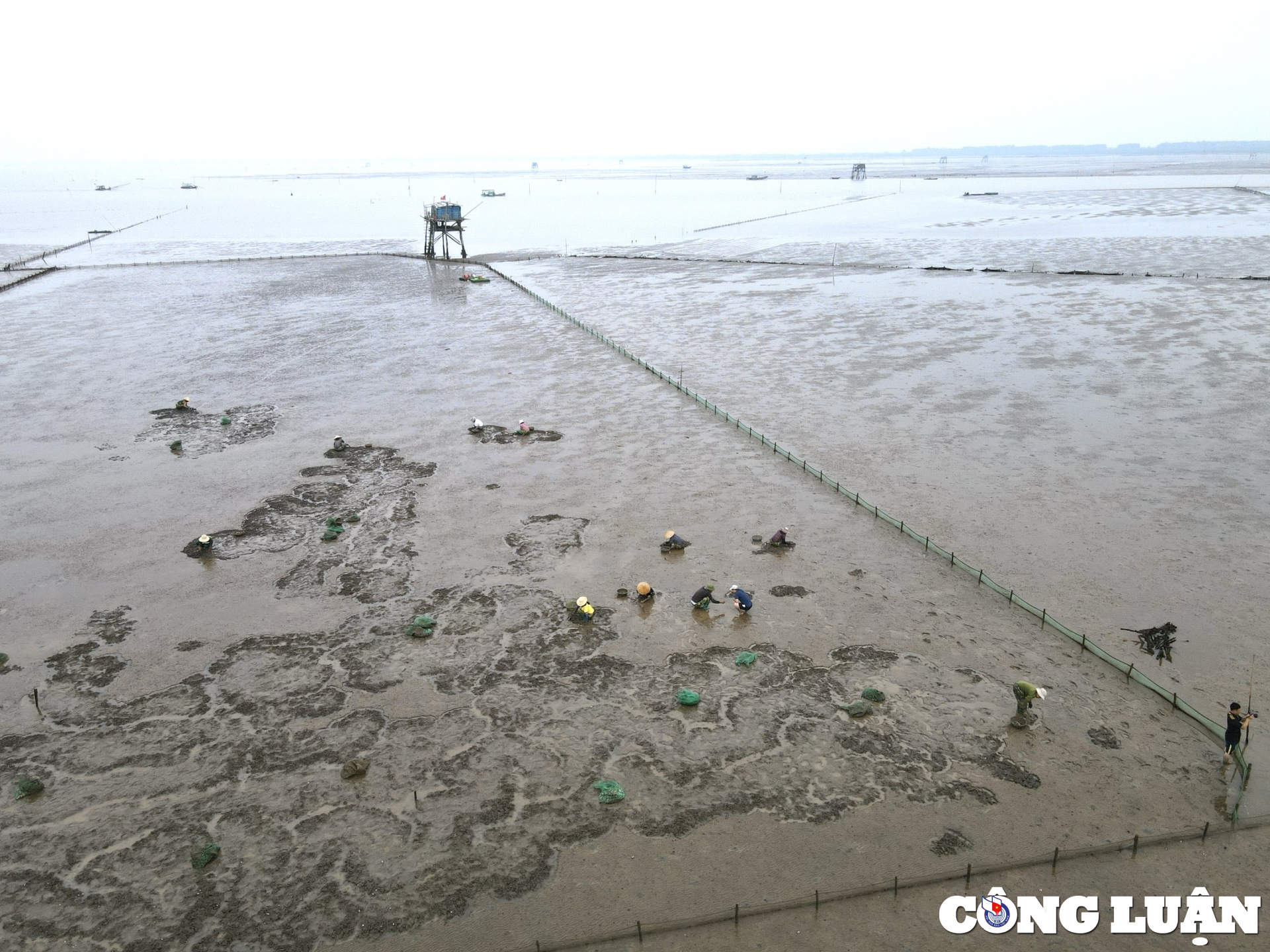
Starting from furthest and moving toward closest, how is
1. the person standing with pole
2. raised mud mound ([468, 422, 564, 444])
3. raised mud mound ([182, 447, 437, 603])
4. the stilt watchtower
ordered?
the stilt watchtower, raised mud mound ([468, 422, 564, 444]), raised mud mound ([182, 447, 437, 603]), the person standing with pole

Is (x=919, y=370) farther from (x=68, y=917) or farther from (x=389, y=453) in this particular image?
(x=68, y=917)

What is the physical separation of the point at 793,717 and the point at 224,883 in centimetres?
957

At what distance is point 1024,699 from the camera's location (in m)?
14.7

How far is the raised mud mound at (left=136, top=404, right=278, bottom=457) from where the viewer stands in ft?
98.5

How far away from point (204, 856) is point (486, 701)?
5229mm

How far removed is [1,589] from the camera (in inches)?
800

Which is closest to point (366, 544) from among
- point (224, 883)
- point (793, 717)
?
point (224, 883)

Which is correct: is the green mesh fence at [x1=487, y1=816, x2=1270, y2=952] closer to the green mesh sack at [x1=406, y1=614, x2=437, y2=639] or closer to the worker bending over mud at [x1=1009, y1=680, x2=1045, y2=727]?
the worker bending over mud at [x1=1009, y1=680, x2=1045, y2=727]

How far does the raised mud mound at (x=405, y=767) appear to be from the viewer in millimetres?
11930

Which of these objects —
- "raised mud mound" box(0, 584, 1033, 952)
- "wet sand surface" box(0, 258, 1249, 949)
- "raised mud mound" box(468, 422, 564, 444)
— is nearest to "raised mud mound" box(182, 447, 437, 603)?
"wet sand surface" box(0, 258, 1249, 949)

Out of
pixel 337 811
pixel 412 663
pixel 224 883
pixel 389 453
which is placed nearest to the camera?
pixel 224 883

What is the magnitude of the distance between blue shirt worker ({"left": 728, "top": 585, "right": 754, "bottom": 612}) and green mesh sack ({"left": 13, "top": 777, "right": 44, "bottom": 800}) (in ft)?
43.8

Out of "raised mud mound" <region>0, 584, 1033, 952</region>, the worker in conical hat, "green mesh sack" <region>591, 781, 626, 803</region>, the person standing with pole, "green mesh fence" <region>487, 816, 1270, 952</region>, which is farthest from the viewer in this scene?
the worker in conical hat

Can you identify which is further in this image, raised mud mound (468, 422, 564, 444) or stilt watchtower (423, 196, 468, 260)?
stilt watchtower (423, 196, 468, 260)
